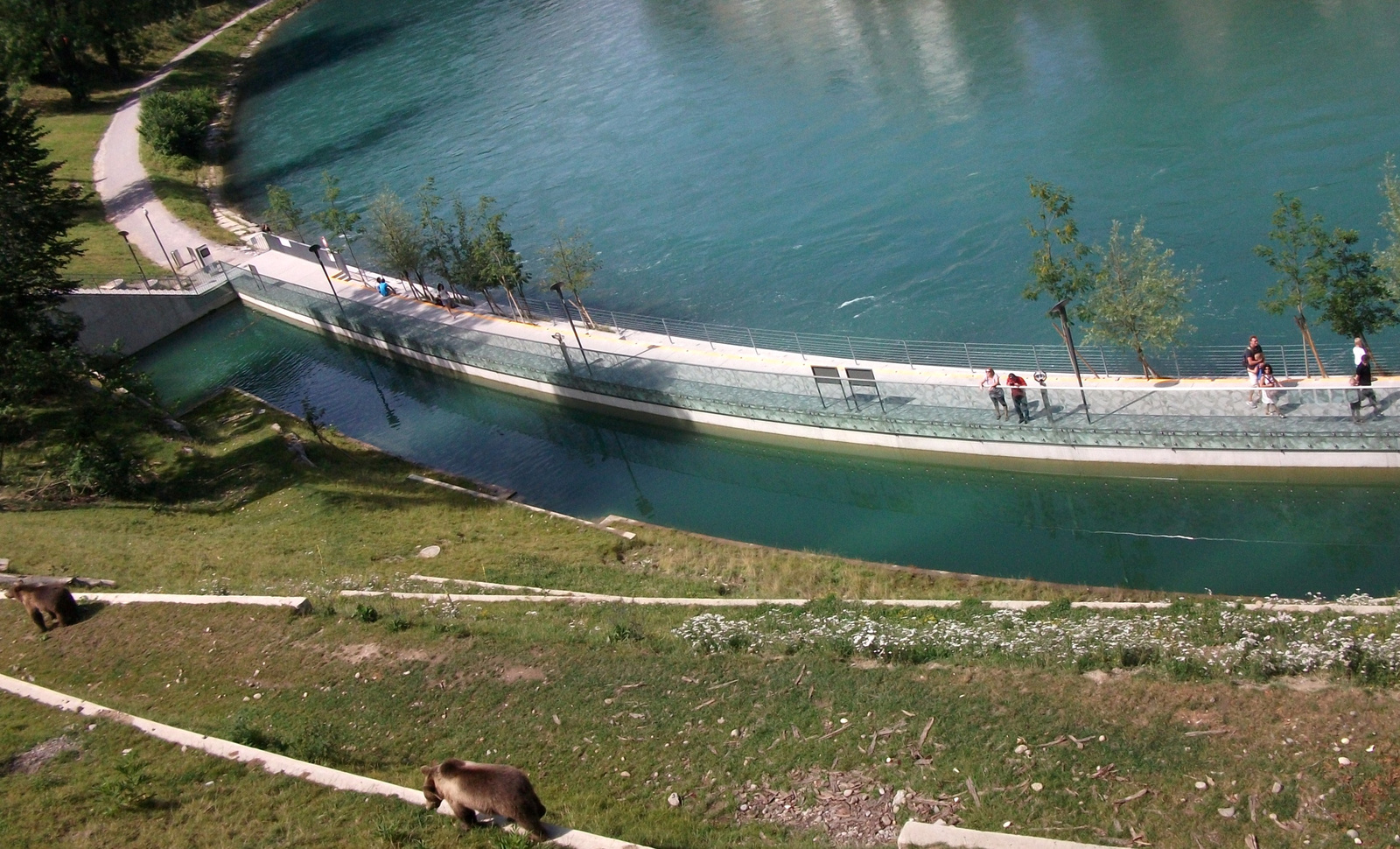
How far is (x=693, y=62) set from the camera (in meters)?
70.5

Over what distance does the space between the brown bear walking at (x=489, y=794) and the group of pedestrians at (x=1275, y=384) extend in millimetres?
19429

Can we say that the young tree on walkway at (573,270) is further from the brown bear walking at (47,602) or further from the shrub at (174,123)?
the shrub at (174,123)

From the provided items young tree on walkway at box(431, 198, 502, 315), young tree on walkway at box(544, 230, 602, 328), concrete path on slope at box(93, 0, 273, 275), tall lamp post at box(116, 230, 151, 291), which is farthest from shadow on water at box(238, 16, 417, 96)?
young tree on walkway at box(544, 230, 602, 328)

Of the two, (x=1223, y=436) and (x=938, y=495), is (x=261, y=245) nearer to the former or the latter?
(x=938, y=495)

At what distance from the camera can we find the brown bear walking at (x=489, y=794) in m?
12.2

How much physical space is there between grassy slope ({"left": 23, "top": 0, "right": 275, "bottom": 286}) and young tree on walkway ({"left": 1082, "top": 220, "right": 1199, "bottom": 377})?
4410 cm

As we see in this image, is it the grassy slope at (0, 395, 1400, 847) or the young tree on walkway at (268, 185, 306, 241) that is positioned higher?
the young tree on walkway at (268, 185, 306, 241)

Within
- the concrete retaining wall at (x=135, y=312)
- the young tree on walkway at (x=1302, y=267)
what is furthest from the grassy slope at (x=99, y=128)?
the young tree on walkway at (x=1302, y=267)

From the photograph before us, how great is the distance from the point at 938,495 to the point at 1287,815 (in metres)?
16.7

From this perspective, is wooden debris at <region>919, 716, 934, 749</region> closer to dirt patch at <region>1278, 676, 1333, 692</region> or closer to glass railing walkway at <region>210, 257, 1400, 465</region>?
dirt patch at <region>1278, 676, 1333, 692</region>

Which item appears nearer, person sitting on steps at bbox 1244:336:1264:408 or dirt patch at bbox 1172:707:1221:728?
dirt patch at bbox 1172:707:1221:728

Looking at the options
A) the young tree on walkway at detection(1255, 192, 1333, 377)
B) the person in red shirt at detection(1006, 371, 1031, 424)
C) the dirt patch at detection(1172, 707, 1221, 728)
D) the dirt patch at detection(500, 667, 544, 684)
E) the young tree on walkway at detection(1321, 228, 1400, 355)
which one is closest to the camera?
the dirt patch at detection(1172, 707, 1221, 728)

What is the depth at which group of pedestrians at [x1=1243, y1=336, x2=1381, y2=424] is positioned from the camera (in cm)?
2373

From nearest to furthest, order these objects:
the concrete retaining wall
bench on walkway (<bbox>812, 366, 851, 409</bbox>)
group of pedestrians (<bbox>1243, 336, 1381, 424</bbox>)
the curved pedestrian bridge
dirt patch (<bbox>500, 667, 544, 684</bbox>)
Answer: dirt patch (<bbox>500, 667, 544, 684</bbox>) → group of pedestrians (<bbox>1243, 336, 1381, 424</bbox>) → the curved pedestrian bridge → bench on walkway (<bbox>812, 366, 851, 409</bbox>) → the concrete retaining wall
